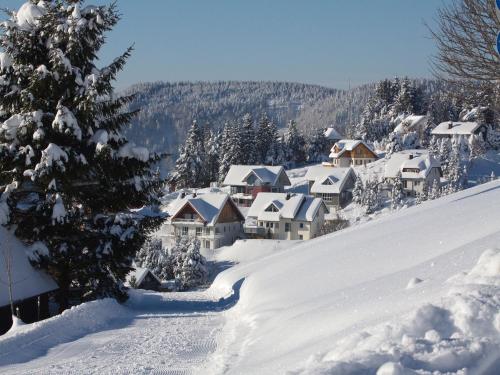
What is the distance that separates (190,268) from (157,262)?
3531mm

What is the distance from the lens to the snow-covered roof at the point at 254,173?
6800 cm

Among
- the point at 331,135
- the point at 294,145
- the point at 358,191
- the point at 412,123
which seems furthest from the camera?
the point at 331,135

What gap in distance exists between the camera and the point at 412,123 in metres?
81.0

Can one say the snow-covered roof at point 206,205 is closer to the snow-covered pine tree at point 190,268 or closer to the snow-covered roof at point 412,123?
the snow-covered pine tree at point 190,268

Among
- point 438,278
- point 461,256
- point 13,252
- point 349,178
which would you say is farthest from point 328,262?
point 349,178

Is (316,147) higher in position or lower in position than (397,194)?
higher

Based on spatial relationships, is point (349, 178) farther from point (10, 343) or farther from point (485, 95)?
point (10, 343)

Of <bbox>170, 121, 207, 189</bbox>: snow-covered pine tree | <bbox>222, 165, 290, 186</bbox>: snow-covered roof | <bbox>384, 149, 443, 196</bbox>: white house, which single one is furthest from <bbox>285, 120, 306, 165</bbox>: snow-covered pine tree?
<bbox>384, 149, 443, 196</bbox>: white house

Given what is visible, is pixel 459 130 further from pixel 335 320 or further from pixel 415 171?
pixel 335 320

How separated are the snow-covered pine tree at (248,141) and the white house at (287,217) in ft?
77.4

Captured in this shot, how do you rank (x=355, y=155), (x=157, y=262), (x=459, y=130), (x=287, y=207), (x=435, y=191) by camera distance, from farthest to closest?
(x=355, y=155)
(x=459, y=130)
(x=287, y=207)
(x=435, y=191)
(x=157, y=262)

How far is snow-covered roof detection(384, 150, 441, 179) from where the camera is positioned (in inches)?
2402

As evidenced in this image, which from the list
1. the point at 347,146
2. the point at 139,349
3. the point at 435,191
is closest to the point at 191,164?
the point at 347,146

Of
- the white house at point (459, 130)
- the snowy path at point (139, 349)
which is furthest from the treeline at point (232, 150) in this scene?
the snowy path at point (139, 349)
